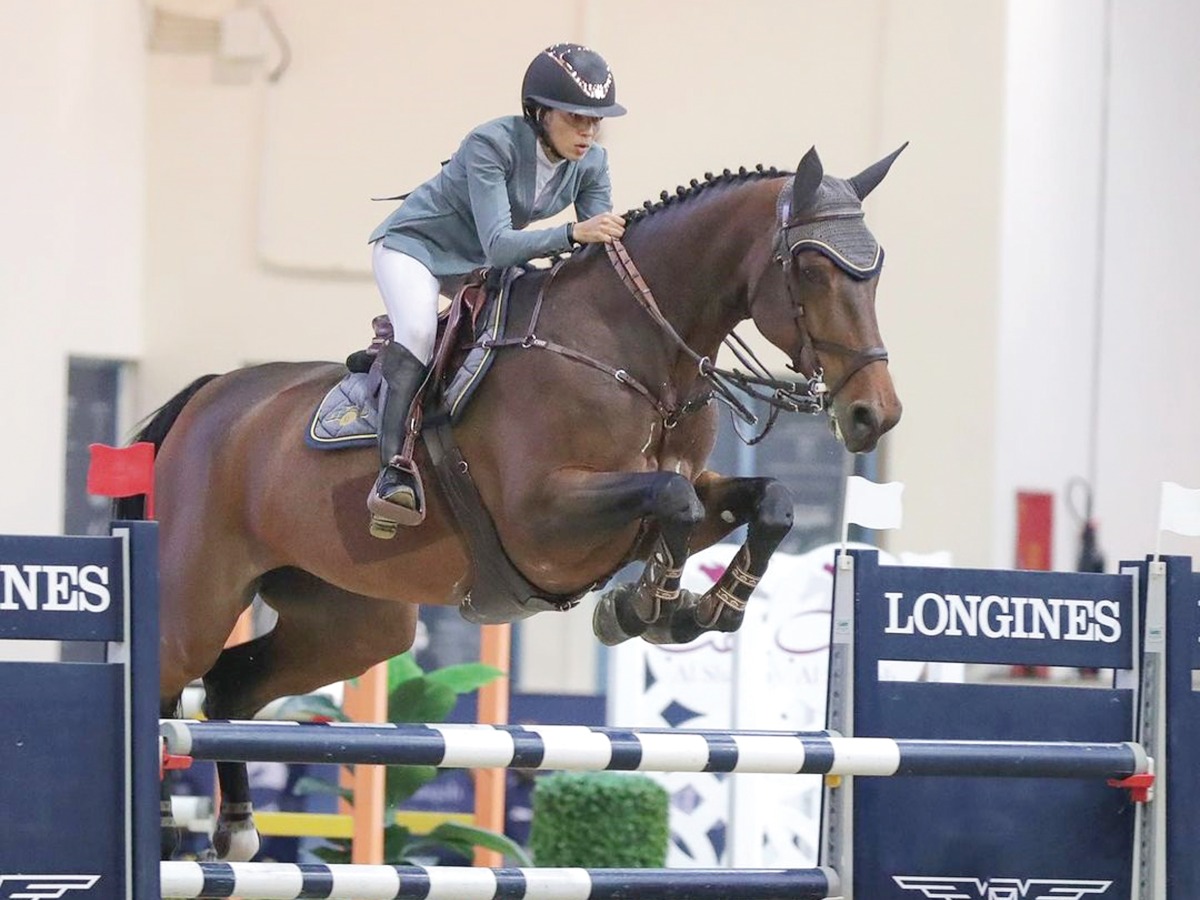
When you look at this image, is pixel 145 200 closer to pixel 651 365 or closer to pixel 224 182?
pixel 224 182

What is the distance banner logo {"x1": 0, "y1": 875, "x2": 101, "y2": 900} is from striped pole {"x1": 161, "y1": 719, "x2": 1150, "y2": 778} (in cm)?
24

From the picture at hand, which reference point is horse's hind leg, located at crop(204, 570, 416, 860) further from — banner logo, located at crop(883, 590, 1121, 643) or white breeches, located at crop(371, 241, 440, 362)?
banner logo, located at crop(883, 590, 1121, 643)

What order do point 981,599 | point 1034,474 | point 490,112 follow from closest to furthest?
point 981,599 → point 490,112 → point 1034,474

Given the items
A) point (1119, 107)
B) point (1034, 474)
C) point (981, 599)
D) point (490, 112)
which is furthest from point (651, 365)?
point (1119, 107)

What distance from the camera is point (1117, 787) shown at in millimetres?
3574

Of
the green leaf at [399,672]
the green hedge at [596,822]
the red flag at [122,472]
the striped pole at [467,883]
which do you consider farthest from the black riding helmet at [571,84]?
the green hedge at [596,822]

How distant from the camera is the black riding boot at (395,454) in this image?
380 cm

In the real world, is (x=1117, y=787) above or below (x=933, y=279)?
below

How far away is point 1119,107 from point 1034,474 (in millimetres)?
2383

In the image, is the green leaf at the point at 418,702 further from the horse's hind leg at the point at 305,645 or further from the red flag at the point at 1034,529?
the red flag at the point at 1034,529

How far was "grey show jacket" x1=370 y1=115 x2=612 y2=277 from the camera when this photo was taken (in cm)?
373

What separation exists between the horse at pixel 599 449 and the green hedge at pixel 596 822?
2040 millimetres

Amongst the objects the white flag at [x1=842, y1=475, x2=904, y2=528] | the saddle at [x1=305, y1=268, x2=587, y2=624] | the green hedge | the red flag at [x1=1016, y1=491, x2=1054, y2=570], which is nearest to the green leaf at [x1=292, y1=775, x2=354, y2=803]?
the green hedge

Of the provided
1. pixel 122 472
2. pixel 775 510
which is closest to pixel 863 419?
pixel 775 510
